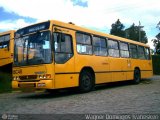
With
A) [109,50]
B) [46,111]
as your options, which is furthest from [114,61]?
[46,111]

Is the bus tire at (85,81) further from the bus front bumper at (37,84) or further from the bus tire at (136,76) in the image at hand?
the bus tire at (136,76)

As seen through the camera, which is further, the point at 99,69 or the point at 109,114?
the point at 99,69

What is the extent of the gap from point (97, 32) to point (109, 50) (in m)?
1.41

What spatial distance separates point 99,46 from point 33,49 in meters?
4.30

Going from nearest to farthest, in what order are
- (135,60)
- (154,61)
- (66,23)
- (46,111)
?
(46,111)
(66,23)
(135,60)
(154,61)

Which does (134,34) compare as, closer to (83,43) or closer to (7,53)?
(7,53)

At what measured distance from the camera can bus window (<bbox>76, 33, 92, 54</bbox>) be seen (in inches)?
549

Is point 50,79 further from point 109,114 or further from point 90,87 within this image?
point 109,114

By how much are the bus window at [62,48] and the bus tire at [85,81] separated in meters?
1.27

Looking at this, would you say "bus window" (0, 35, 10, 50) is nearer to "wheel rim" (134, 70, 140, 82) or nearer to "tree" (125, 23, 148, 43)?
"wheel rim" (134, 70, 140, 82)

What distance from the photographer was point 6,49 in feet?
68.4

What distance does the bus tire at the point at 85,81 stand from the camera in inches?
540

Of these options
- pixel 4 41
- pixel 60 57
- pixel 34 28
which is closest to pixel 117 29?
pixel 4 41

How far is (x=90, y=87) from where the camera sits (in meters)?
14.4
